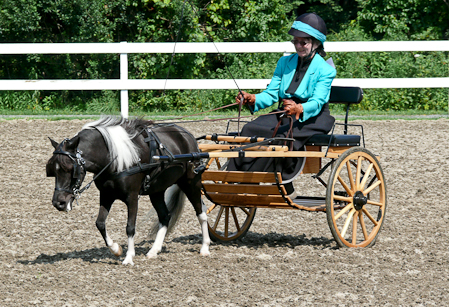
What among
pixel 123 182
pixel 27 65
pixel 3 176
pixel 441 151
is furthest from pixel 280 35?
pixel 123 182

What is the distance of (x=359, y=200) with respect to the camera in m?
5.78

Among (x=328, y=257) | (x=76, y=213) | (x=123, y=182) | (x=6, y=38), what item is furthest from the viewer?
(x=6, y=38)

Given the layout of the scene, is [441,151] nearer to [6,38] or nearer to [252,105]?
[252,105]

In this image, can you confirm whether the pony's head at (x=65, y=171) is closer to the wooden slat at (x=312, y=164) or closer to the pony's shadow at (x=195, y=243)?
the pony's shadow at (x=195, y=243)

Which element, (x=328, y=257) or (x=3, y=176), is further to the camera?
(x=3, y=176)

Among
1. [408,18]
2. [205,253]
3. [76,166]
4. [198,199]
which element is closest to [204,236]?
[205,253]

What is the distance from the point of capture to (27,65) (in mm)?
14836

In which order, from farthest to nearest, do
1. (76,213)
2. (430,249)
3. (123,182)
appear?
(76,213) < (430,249) < (123,182)

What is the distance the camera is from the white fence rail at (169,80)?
11867 mm

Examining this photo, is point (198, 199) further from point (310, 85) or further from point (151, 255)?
point (310, 85)

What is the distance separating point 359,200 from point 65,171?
99.9 inches

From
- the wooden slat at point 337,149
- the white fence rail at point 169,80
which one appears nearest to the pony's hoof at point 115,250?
the wooden slat at point 337,149

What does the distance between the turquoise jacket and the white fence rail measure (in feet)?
19.2

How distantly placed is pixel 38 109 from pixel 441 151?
7750mm
